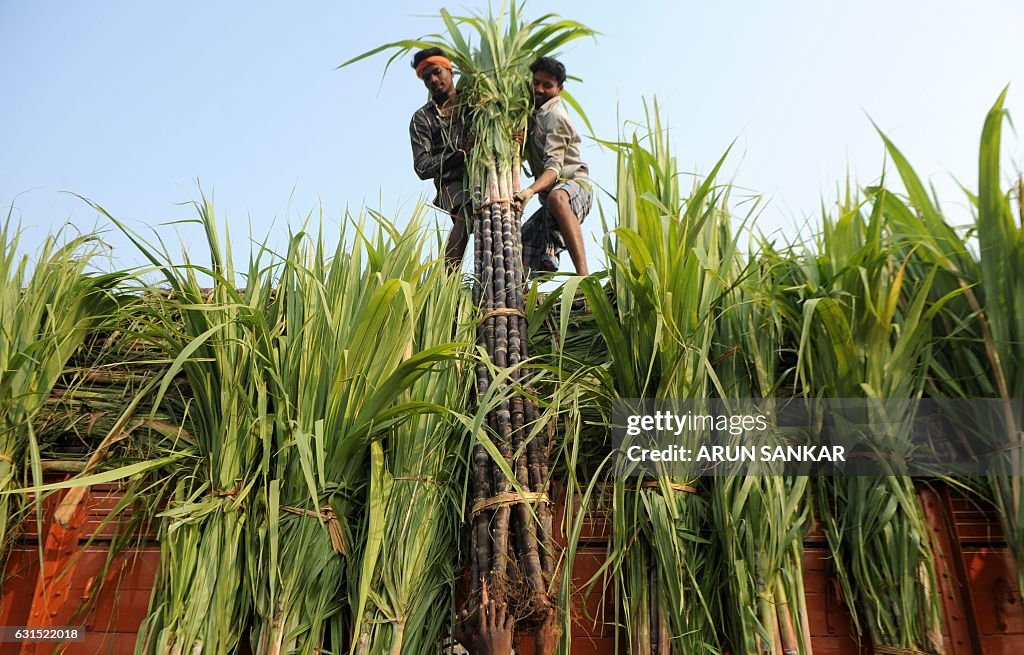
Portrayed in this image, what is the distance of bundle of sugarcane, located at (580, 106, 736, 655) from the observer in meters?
1.87

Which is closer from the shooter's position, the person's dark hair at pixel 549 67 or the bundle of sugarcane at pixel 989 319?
the bundle of sugarcane at pixel 989 319

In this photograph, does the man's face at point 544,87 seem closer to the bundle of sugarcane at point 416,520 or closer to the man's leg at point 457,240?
the man's leg at point 457,240

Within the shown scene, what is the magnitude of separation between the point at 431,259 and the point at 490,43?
950 mm

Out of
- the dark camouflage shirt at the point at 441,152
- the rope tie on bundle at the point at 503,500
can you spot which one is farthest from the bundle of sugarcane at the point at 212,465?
the dark camouflage shirt at the point at 441,152

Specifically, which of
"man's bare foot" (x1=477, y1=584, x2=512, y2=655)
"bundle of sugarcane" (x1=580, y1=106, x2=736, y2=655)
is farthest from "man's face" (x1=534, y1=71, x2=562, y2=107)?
"man's bare foot" (x1=477, y1=584, x2=512, y2=655)

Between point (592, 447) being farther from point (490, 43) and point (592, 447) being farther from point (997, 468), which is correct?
point (490, 43)

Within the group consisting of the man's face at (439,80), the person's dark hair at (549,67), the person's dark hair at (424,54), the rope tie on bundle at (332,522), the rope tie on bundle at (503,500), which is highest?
the person's dark hair at (424,54)

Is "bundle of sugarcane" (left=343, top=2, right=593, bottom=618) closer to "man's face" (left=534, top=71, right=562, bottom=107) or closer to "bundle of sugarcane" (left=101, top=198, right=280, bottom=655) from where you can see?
"man's face" (left=534, top=71, right=562, bottom=107)

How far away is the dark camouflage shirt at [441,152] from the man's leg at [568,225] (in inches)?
12.3

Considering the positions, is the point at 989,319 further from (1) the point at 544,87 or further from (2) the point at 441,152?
(2) the point at 441,152

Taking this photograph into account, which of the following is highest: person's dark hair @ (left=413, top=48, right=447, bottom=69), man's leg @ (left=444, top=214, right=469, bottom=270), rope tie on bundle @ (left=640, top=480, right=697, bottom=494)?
person's dark hair @ (left=413, top=48, right=447, bottom=69)

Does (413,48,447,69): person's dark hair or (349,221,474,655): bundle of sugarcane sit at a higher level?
(413,48,447,69): person's dark hair

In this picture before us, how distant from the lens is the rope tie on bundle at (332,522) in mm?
1957

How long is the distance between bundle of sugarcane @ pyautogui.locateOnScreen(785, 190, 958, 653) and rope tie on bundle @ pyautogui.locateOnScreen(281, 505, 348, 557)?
3.75ft
